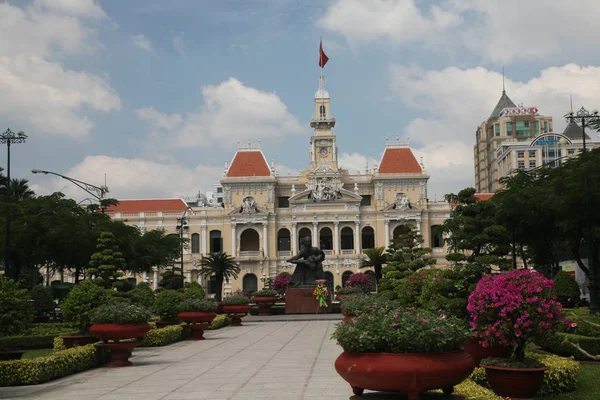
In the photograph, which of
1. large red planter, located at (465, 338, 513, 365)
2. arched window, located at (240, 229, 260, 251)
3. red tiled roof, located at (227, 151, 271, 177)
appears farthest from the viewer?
arched window, located at (240, 229, 260, 251)

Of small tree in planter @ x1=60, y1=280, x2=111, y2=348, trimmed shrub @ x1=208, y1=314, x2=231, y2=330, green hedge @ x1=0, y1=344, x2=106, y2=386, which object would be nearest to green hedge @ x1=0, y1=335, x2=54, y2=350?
small tree in planter @ x1=60, y1=280, x2=111, y2=348

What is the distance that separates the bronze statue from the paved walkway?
14816mm

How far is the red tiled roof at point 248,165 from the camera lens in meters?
81.8

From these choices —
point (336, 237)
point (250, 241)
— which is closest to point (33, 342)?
point (336, 237)

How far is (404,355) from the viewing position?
7.46 m

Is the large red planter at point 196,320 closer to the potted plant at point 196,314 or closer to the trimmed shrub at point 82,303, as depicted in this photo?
the potted plant at point 196,314

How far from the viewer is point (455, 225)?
1798 centimetres

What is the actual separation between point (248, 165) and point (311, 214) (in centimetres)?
1009

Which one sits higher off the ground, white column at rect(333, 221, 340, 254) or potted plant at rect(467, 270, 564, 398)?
white column at rect(333, 221, 340, 254)

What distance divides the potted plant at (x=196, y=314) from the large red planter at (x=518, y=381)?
1391 cm

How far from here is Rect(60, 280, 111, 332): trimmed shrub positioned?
1666 centimetres

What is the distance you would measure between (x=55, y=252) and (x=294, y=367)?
28.3 m

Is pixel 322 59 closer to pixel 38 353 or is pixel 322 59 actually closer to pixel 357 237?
pixel 357 237

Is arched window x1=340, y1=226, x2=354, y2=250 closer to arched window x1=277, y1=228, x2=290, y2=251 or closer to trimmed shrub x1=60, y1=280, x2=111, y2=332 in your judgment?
arched window x1=277, y1=228, x2=290, y2=251
